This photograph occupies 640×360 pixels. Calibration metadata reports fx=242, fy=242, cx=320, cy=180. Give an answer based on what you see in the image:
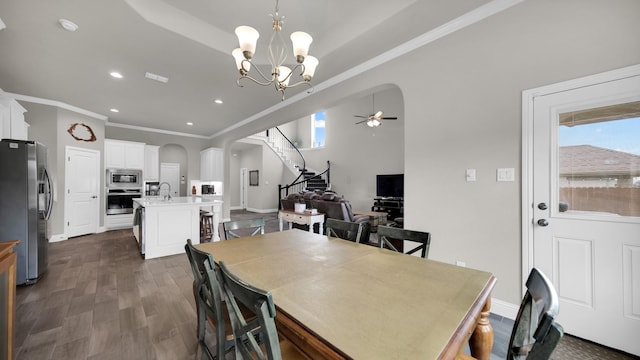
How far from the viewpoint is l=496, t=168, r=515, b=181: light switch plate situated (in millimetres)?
2162

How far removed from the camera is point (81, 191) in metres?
5.45

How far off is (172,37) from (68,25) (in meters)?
0.97

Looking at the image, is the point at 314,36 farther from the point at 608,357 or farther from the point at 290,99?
the point at 608,357

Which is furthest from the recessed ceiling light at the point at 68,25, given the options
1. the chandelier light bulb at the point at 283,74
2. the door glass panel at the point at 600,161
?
the door glass panel at the point at 600,161

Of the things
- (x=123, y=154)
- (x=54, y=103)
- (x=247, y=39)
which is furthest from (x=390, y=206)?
(x=54, y=103)

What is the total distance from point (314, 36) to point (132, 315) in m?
3.63

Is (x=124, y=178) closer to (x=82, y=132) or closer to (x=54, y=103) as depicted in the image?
(x=82, y=132)

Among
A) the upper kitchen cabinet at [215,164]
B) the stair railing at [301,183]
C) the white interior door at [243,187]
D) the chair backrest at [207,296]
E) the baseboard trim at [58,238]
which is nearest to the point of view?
the chair backrest at [207,296]

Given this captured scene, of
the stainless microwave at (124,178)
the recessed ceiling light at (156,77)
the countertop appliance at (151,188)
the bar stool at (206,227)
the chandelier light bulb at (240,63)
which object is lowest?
the bar stool at (206,227)

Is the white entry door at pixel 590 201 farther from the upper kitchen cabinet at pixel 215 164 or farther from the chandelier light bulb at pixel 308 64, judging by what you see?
the upper kitchen cabinet at pixel 215 164

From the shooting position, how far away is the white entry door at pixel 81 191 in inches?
204

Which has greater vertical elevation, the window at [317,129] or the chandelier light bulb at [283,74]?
the window at [317,129]

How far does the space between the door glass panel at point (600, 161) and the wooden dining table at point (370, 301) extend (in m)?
1.37

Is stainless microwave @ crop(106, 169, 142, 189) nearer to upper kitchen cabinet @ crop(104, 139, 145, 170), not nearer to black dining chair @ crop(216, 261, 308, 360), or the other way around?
upper kitchen cabinet @ crop(104, 139, 145, 170)
